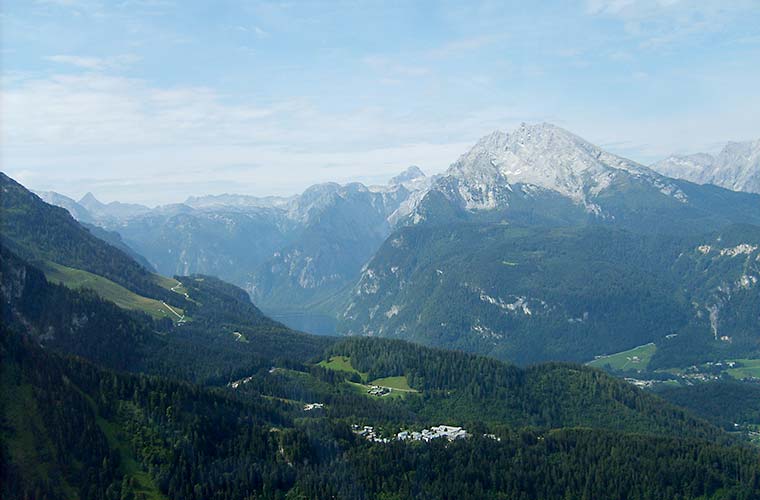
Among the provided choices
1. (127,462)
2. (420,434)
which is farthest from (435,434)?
(127,462)

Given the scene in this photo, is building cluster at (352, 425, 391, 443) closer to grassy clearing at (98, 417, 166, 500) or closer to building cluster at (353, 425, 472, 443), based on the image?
building cluster at (353, 425, 472, 443)

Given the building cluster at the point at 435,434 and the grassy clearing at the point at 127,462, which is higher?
the grassy clearing at the point at 127,462

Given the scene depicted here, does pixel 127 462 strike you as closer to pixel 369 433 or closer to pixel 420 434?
pixel 369 433

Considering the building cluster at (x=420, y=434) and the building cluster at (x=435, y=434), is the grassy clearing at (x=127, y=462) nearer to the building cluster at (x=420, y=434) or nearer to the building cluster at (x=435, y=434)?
the building cluster at (x=420, y=434)

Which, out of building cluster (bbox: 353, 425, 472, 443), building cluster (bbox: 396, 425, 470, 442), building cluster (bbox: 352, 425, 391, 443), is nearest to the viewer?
building cluster (bbox: 352, 425, 391, 443)

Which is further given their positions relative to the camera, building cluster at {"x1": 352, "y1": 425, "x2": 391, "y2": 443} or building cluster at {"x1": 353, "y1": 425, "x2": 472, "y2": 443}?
building cluster at {"x1": 353, "y1": 425, "x2": 472, "y2": 443}

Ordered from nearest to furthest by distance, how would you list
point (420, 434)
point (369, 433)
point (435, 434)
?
point (369, 433), point (420, 434), point (435, 434)

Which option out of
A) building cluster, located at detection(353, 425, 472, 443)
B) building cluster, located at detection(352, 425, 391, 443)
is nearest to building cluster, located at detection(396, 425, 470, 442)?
building cluster, located at detection(353, 425, 472, 443)

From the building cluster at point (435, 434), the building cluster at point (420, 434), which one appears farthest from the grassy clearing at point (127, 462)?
the building cluster at point (435, 434)

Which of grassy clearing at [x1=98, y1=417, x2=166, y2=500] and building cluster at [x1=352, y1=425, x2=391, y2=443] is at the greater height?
grassy clearing at [x1=98, y1=417, x2=166, y2=500]

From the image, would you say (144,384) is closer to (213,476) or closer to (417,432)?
(213,476)

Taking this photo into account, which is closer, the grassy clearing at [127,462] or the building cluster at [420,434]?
the grassy clearing at [127,462]

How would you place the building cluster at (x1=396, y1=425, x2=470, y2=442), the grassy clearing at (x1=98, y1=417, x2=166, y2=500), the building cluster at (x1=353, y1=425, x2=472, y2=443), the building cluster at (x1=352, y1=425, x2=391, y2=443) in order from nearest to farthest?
the grassy clearing at (x1=98, y1=417, x2=166, y2=500) < the building cluster at (x1=352, y1=425, x2=391, y2=443) < the building cluster at (x1=353, y1=425, x2=472, y2=443) < the building cluster at (x1=396, y1=425, x2=470, y2=442)
